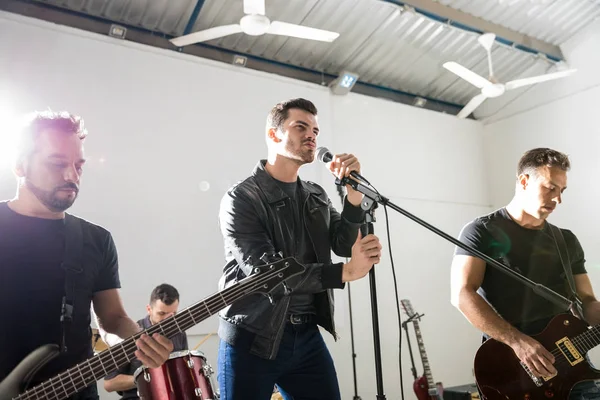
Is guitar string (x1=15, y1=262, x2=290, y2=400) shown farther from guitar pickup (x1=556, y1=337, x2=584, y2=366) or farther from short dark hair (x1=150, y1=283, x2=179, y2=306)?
short dark hair (x1=150, y1=283, x2=179, y2=306)

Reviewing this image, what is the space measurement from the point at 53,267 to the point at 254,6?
3.20 metres

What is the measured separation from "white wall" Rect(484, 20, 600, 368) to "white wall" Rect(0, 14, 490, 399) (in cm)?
132

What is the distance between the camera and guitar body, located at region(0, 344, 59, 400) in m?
1.72

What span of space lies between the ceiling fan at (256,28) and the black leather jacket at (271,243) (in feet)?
8.32

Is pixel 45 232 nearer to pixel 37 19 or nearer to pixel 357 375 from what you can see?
pixel 37 19

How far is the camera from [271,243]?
2.06 metres

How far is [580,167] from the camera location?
6.69 m

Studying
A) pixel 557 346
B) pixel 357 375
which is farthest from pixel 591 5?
pixel 557 346

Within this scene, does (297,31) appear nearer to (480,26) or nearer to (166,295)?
(166,295)

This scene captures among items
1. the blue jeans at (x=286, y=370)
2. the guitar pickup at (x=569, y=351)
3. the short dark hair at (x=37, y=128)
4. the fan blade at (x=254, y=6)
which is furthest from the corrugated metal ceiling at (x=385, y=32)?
the guitar pickup at (x=569, y=351)

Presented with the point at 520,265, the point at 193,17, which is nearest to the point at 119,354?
the point at 520,265

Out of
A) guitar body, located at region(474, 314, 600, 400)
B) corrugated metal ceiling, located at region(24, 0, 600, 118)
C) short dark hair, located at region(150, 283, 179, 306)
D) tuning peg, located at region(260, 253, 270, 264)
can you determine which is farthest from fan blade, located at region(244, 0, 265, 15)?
guitar body, located at region(474, 314, 600, 400)

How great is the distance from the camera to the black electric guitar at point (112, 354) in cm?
173

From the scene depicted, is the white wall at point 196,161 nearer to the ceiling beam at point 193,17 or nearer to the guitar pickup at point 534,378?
the ceiling beam at point 193,17
